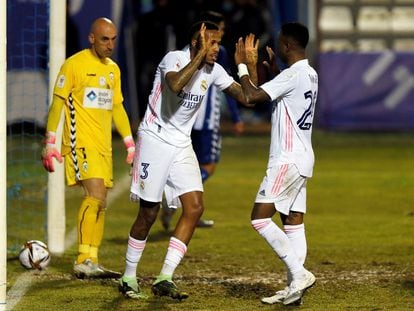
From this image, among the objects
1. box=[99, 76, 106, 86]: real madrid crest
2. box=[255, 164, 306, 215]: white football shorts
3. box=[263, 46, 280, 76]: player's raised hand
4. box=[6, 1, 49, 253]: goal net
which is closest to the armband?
box=[263, 46, 280, 76]: player's raised hand

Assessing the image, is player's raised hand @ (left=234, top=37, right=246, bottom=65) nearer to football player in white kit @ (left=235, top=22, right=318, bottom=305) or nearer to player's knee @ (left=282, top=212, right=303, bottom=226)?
football player in white kit @ (left=235, top=22, right=318, bottom=305)

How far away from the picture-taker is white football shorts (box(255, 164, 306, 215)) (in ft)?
30.7

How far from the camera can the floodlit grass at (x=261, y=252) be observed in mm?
9523

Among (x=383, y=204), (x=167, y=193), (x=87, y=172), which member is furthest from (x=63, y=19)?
(x=383, y=204)

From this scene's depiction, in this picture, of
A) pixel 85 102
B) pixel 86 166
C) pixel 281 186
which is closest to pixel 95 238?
pixel 86 166

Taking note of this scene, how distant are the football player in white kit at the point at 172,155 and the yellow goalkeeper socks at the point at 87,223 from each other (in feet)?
2.90

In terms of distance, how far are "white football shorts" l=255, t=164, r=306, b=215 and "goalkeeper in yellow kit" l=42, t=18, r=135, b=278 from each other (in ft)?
5.18

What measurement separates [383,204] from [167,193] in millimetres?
6392

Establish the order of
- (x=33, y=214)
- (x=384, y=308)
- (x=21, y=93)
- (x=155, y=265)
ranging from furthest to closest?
1. (x=21, y=93)
2. (x=33, y=214)
3. (x=155, y=265)
4. (x=384, y=308)

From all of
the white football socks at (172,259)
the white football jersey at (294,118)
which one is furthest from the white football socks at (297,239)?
the white football socks at (172,259)

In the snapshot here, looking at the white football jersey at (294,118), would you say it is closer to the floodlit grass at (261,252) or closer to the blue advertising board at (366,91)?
the floodlit grass at (261,252)

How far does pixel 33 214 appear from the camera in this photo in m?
14.6

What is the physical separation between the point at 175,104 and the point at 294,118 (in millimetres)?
920

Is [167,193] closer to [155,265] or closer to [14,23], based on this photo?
[155,265]
